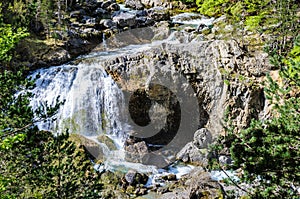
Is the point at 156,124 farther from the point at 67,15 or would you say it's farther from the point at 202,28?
the point at 67,15

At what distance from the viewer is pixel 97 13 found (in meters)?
33.6

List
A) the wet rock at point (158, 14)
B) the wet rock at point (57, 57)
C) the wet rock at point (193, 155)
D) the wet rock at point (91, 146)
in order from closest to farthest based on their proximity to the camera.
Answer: the wet rock at point (91, 146)
the wet rock at point (193, 155)
the wet rock at point (57, 57)
the wet rock at point (158, 14)

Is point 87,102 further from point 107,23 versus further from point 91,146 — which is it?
point 107,23

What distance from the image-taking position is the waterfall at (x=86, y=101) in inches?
797

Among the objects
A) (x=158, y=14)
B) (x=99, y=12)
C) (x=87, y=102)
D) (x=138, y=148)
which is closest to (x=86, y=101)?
(x=87, y=102)

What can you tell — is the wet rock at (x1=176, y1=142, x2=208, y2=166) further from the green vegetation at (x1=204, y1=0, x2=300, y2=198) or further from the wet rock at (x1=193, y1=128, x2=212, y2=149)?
the green vegetation at (x1=204, y1=0, x2=300, y2=198)

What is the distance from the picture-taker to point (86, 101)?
20.6 metres

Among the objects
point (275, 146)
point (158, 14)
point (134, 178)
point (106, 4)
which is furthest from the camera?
point (106, 4)

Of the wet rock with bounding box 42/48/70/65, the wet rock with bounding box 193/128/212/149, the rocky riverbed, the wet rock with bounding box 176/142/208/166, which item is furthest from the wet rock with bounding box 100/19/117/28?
the wet rock with bounding box 176/142/208/166

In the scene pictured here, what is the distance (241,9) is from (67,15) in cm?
1650

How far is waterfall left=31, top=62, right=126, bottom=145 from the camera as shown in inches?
797

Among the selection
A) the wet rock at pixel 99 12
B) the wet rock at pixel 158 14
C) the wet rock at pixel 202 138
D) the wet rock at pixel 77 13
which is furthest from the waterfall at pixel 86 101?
the wet rock at pixel 158 14

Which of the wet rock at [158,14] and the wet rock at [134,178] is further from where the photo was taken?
the wet rock at [158,14]

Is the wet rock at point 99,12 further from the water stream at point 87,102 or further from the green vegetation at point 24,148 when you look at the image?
the green vegetation at point 24,148
